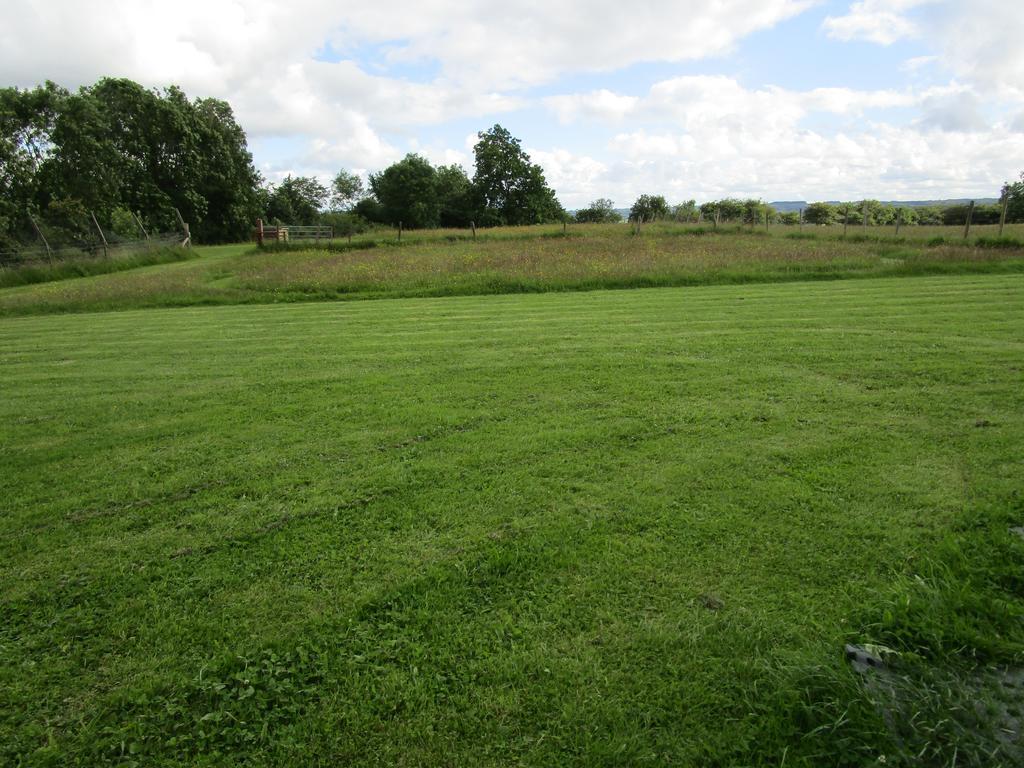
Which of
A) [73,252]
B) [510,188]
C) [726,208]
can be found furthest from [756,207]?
[73,252]

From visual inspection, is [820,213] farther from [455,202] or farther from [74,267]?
[74,267]

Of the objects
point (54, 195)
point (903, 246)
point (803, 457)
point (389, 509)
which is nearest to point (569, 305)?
point (803, 457)

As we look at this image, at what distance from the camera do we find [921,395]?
5.04 meters

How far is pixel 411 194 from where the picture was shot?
53031 mm

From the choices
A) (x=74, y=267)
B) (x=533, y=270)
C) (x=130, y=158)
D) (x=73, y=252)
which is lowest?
(x=533, y=270)

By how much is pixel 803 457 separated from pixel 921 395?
2018mm

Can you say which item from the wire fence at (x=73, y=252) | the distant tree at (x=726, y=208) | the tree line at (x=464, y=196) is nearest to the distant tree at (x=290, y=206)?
the tree line at (x=464, y=196)

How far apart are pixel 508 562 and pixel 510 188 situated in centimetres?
5512

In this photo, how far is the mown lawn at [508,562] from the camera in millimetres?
2021

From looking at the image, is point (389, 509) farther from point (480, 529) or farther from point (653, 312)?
point (653, 312)

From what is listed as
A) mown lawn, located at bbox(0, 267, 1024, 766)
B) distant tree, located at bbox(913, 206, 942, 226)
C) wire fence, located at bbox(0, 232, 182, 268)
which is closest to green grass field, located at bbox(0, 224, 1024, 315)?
wire fence, located at bbox(0, 232, 182, 268)

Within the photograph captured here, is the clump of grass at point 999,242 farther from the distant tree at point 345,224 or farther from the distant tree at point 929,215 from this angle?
the distant tree at point 345,224

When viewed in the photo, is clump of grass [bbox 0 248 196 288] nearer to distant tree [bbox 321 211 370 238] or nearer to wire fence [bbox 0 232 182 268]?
wire fence [bbox 0 232 182 268]

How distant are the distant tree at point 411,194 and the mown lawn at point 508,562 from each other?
4942cm
